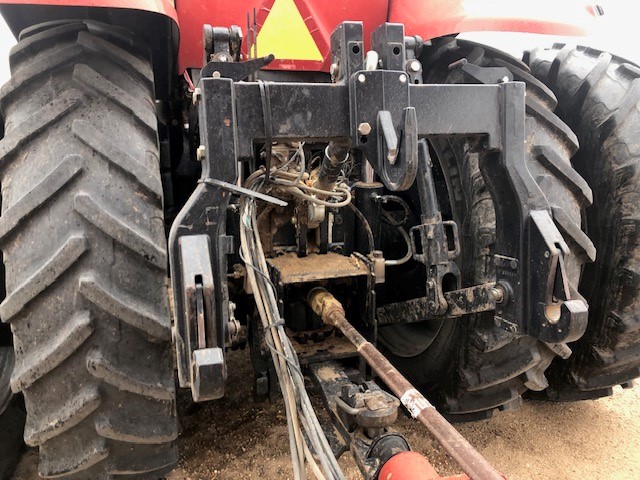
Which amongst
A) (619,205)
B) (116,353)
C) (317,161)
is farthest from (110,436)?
(619,205)

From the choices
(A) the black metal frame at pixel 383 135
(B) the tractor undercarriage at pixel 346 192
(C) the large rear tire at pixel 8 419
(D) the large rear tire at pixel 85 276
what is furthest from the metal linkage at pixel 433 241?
(C) the large rear tire at pixel 8 419

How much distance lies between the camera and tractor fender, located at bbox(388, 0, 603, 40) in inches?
54.7

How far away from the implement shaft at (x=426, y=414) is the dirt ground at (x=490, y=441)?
0.62 m

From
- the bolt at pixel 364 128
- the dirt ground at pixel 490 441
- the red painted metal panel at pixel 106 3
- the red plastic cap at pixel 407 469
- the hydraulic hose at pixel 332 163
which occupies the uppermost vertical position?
the red painted metal panel at pixel 106 3

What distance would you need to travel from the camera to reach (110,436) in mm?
1036

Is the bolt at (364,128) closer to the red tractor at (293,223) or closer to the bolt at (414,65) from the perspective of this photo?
the red tractor at (293,223)

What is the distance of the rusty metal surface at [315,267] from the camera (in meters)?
1.55

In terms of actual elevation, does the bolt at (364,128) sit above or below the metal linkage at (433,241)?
above

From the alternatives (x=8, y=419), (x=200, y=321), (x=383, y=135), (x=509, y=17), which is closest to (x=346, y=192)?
(x=383, y=135)

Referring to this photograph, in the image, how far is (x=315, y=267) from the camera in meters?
1.64

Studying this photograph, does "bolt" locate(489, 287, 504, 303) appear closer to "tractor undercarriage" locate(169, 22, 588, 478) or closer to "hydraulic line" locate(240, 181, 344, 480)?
"tractor undercarriage" locate(169, 22, 588, 478)

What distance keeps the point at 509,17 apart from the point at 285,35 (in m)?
0.76

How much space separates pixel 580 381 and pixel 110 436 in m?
1.58

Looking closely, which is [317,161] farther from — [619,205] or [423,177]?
[619,205]
